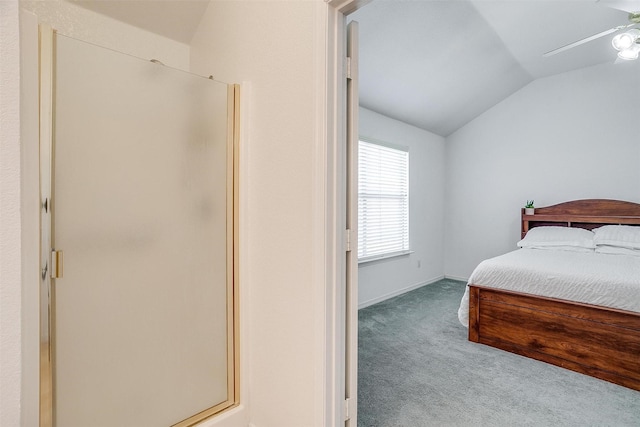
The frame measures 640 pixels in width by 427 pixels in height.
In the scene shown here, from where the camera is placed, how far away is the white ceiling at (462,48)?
8.77 ft

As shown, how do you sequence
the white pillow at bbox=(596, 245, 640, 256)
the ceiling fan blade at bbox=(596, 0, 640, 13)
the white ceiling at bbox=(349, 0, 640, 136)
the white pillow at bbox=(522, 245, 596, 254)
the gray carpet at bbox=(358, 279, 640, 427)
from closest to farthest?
the gray carpet at bbox=(358, 279, 640, 427) → the ceiling fan blade at bbox=(596, 0, 640, 13) → the white ceiling at bbox=(349, 0, 640, 136) → the white pillow at bbox=(596, 245, 640, 256) → the white pillow at bbox=(522, 245, 596, 254)

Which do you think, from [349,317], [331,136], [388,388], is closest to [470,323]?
[388,388]

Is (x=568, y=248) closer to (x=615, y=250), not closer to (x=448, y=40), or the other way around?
(x=615, y=250)

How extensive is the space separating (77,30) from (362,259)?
312cm

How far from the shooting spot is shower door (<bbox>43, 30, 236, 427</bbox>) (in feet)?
4.19

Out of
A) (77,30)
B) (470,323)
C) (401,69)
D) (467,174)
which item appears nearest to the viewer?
(77,30)

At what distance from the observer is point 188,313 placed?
61.9 inches

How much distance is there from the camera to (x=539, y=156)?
4.38 m

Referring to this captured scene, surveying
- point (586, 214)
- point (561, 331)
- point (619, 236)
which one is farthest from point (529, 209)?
point (561, 331)

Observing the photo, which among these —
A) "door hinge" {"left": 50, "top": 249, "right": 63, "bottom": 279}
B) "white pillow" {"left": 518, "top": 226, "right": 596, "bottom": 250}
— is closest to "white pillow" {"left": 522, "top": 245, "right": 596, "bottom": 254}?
"white pillow" {"left": 518, "top": 226, "right": 596, "bottom": 250}

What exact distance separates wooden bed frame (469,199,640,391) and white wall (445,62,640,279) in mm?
2302

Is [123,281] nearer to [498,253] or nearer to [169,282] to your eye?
[169,282]

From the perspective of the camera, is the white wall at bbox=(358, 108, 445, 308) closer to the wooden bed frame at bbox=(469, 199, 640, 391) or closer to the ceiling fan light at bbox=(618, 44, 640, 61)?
the wooden bed frame at bbox=(469, 199, 640, 391)

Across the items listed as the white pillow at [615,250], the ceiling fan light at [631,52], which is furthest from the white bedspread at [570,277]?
the ceiling fan light at [631,52]
